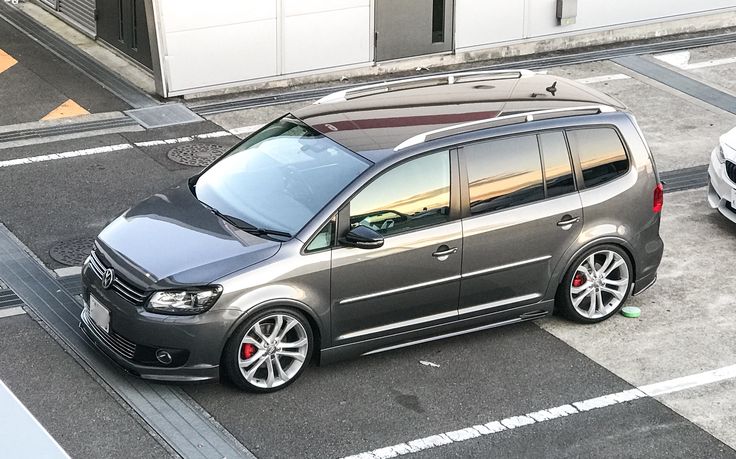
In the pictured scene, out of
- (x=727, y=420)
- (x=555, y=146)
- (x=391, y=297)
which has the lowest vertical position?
(x=727, y=420)

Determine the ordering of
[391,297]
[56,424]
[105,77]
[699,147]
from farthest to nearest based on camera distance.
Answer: [105,77] → [699,147] → [391,297] → [56,424]

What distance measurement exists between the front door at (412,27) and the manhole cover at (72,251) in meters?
6.09

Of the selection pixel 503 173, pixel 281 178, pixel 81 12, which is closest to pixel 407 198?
pixel 503 173

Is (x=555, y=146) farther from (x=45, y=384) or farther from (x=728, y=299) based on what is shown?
(x=45, y=384)

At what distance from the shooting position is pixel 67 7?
54.6ft

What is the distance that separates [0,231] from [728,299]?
6141mm

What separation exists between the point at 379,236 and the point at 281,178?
0.92 m

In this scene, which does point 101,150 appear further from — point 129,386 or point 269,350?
point 269,350

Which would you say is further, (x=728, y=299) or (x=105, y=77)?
(x=105, y=77)

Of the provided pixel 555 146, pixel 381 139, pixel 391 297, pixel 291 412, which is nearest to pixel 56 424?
pixel 291 412

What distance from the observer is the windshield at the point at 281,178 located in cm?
800

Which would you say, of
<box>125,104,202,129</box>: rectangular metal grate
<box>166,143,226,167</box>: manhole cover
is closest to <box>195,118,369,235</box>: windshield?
<box>166,143,226,167</box>: manhole cover

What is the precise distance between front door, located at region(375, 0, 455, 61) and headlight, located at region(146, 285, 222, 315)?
8.08 meters

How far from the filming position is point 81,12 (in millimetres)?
16281
